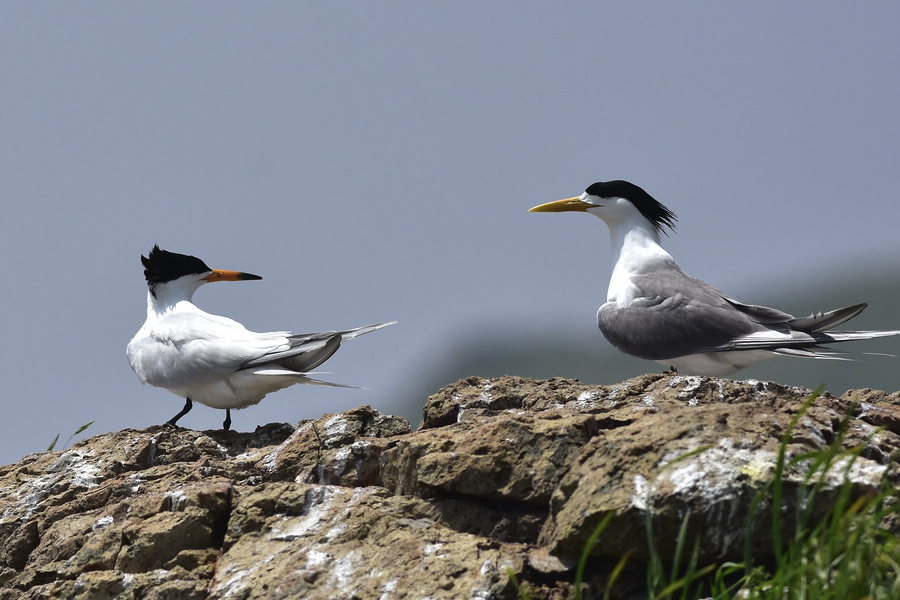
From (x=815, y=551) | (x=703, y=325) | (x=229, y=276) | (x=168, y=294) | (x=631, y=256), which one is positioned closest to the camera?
(x=815, y=551)

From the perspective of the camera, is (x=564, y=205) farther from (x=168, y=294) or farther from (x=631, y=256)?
(x=168, y=294)

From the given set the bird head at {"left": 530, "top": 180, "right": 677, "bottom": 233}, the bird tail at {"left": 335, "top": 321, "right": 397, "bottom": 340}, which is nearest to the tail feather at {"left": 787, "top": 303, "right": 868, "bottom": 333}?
the bird head at {"left": 530, "top": 180, "right": 677, "bottom": 233}

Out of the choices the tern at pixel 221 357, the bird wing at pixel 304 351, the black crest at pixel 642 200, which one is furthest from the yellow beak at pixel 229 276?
the black crest at pixel 642 200

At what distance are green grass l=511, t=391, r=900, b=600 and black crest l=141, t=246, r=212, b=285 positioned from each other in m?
6.63

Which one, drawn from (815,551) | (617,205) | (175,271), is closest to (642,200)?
(617,205)

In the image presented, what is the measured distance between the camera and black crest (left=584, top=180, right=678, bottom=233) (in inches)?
358

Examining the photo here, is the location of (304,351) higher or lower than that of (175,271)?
lower

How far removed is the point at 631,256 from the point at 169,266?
3.91 metres

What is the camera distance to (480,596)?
3.70 meters

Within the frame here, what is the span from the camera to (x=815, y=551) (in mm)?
3197

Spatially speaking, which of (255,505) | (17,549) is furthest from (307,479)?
(17,549)

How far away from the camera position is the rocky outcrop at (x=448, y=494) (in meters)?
3.59

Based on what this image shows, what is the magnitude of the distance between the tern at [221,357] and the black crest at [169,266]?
0.54 metres

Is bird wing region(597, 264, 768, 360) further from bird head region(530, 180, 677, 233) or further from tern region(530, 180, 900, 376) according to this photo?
bird head region(530, 180, 677, 233)
